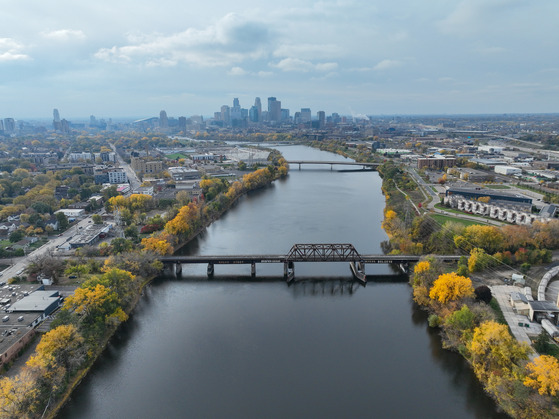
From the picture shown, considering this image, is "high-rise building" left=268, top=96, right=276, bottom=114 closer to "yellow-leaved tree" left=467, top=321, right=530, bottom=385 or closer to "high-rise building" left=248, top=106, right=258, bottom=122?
"high-rise building" left=248, top=106, right=258, bottom=122

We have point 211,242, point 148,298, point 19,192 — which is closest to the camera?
point 148,298

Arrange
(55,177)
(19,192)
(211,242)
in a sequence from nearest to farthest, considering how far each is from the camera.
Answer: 1. (211,242)
2. (19,192)
3. (55,177)

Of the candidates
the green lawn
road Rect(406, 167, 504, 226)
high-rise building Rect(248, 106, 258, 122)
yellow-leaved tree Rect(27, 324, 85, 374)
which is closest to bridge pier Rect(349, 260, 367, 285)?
the green lawn

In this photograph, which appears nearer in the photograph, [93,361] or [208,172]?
[93,361]

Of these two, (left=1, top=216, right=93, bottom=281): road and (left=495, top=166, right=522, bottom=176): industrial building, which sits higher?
(left=495, top=166, right=522, bottom=176): industrial building

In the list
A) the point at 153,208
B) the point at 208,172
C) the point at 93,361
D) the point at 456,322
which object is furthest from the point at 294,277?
the point at 208,172

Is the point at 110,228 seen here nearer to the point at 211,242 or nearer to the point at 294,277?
the point at 211,242

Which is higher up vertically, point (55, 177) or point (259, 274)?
point (55, 177)
